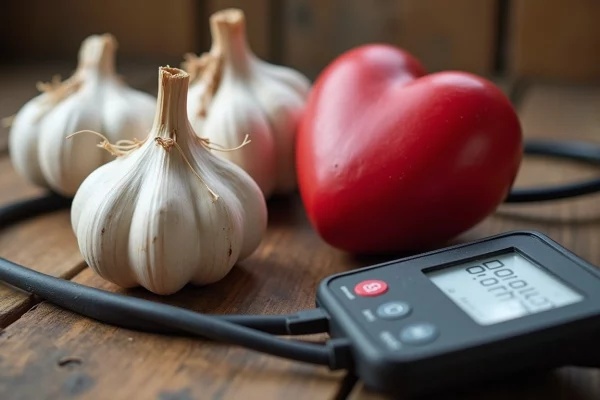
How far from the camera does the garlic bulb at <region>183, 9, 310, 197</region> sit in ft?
1.85

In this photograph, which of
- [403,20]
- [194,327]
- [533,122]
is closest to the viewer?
[194,327]

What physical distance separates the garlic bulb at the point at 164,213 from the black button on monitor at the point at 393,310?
0.11 m

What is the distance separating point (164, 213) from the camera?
43 centimetres

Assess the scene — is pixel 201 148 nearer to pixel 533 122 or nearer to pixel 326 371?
pixel 326 371

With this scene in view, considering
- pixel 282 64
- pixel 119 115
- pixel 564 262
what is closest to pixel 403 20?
pixel 282 64

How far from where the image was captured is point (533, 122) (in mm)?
826

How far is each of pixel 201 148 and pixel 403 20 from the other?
23.7 inches

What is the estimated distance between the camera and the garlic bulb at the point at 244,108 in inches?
22.2

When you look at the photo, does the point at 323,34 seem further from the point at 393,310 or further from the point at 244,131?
the point at 393,310

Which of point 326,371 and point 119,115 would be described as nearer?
point 326,371

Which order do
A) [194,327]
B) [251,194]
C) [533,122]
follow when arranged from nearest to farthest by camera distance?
[194,327] < [251,194] < [533,122]

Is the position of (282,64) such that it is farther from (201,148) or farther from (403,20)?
(201,148)

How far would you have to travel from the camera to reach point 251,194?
481mm

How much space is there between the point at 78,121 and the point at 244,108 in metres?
0.12
